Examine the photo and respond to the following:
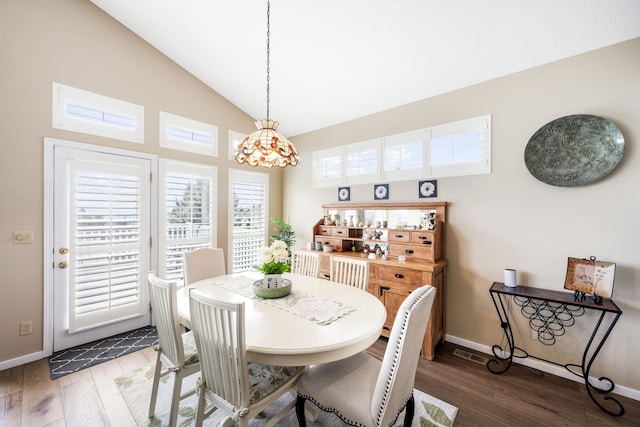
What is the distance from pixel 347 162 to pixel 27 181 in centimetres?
354

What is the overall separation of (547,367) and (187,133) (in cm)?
485

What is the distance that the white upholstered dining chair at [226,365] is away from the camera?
1265 millimetres

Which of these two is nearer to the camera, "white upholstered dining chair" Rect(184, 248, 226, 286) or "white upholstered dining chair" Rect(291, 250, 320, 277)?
"white upholstered dining chair" Rect(184, 248, 226, 286)

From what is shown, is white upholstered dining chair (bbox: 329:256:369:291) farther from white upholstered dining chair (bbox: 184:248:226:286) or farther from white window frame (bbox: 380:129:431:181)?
white window frame (bbox: 380:129:431:181)

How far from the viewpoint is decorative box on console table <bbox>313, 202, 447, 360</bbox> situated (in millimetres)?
2734

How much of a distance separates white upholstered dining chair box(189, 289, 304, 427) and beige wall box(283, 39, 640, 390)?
7.60 feet

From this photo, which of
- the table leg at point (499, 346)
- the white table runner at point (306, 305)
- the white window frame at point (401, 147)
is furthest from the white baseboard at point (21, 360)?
the table leg at point (499, 346)

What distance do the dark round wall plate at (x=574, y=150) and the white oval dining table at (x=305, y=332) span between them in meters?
2.01

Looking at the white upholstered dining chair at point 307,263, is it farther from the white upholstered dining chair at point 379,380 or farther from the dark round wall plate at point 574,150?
the dark round wall plate at point 574,150

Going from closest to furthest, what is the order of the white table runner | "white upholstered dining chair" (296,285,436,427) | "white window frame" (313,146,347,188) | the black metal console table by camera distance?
"white upholstered dining chair" (296,285,436,427), the white table runner, the black metal console table, "white window frame" (313,146,347,188)

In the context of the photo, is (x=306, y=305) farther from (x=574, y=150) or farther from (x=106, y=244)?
(x=574, y=150)

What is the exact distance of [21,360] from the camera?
2.46 m

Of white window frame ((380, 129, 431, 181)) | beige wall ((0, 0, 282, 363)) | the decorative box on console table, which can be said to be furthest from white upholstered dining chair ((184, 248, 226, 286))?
white window frame ((380, 129, 431, 181))

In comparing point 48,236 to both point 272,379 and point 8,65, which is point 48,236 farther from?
point 272,379
